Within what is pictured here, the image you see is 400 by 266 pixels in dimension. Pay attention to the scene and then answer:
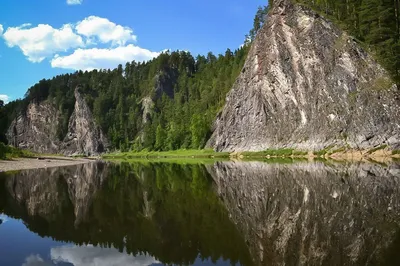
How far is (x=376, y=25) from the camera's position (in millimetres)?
79438

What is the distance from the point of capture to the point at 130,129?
18325cm

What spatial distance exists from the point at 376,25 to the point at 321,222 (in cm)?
7648

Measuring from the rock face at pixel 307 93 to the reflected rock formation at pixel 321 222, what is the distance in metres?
45.6

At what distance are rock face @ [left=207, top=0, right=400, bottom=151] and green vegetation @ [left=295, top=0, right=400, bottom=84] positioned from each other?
217 centimetres

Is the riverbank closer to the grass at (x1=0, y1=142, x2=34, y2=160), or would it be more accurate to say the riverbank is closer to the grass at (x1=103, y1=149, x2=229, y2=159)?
the grass at (x1=103, y1=149, x2=229, y2=159)

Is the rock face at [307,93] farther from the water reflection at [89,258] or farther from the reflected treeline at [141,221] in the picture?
the water reflection at [89,258]

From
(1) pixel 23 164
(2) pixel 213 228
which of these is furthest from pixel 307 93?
(2) pixel 213 228

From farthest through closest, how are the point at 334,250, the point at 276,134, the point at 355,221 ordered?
the point at 276,134 → the point at 355,221 → the point at 334,250

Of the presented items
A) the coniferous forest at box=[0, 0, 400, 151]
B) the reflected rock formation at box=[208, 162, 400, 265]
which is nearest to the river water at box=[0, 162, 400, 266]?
the reflected rock formation at box=[208, 162, 400, 265]

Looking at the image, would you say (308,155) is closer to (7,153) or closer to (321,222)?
(321,222)

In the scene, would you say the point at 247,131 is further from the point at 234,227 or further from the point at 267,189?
the point at 234,227

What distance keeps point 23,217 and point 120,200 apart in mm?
6942

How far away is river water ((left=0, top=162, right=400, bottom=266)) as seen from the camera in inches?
494

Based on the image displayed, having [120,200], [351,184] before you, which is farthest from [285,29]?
[120,200]
